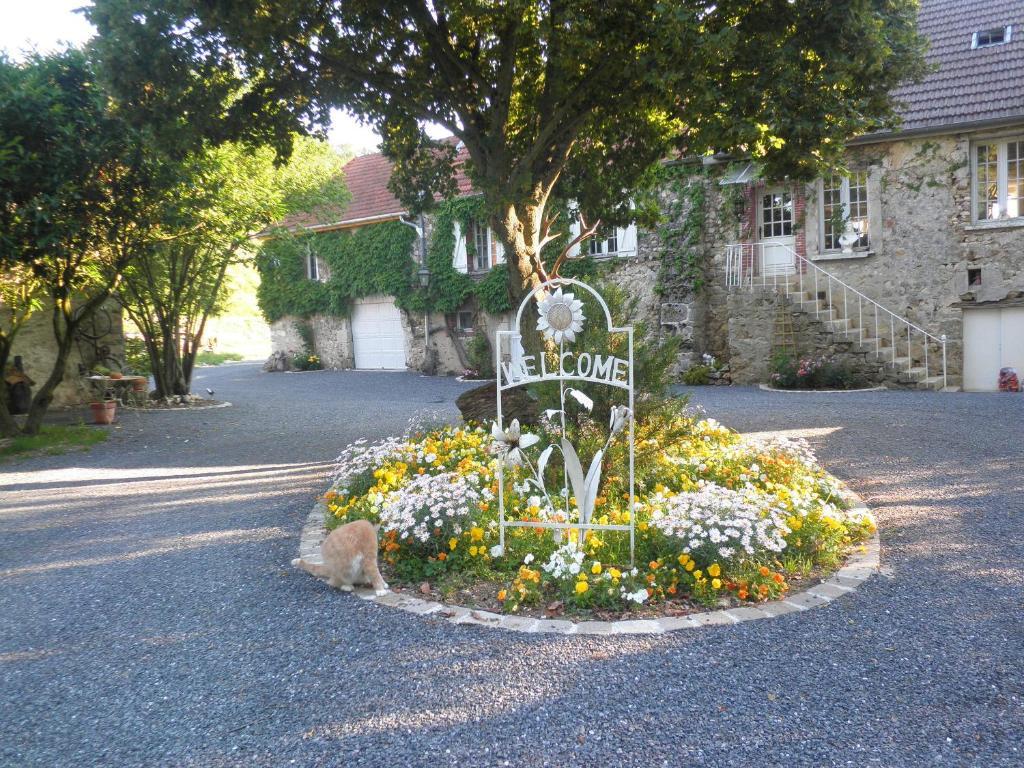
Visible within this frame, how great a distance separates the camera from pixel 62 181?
9.15 meters

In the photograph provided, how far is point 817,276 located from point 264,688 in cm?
1396

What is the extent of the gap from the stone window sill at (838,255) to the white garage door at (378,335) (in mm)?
12432

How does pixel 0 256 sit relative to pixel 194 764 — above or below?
above

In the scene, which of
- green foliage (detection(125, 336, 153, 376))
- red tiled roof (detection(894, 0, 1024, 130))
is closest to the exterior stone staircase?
red tiled roof (detection(894, 0, 1024, 130))

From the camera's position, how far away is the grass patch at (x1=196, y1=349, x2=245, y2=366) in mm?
34312

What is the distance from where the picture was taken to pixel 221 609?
411 centimetres

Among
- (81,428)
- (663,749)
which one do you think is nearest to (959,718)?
(663,749)

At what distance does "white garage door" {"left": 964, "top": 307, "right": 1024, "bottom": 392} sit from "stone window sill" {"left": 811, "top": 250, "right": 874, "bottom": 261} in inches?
83.3

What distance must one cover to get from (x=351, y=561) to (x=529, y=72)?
21.7ft

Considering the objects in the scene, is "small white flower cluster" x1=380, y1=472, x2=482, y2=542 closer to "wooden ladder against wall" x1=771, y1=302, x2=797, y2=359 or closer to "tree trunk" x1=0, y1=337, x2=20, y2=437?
"tree trunk" x1=0, y1=337, x2=20, y2=437

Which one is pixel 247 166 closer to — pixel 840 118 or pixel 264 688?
pixel 840 118

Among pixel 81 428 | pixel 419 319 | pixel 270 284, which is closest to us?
pixel 81 428

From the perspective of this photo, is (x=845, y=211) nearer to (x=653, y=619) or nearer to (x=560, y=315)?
(x=560, y=315)

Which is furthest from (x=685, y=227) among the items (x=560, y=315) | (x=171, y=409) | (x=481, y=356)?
(x=560, y=315)
